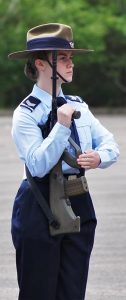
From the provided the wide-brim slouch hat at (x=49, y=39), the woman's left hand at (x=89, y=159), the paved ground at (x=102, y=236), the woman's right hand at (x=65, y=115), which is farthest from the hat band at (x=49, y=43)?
the paved ground at (x=102, y=236)

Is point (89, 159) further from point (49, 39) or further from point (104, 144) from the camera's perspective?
point (49, 39)

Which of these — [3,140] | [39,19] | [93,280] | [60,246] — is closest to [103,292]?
[93,280]

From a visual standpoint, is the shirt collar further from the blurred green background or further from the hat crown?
the blurred green background

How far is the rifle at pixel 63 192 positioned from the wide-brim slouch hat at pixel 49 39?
0.24 metres

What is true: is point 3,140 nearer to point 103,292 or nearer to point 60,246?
point 103,292

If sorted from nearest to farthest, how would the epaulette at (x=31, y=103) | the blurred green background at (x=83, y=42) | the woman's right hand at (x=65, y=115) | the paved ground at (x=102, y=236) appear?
the woman's right hand at (x=65, y=115), the epaulette at (x=31, y=103), the paved ground at (x=102, y=236), the blurred green background at (x=83, y=42)

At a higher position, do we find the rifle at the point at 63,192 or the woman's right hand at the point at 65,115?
the woman's right hand at the point at 65,115

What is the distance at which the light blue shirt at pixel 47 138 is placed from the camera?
3.94m

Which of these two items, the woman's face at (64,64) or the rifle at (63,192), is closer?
the rifle at (63,192)

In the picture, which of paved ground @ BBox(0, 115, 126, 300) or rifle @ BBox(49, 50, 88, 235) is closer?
rifle @ BBox(49, 50, 88, 235)

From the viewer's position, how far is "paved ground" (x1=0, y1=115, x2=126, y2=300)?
7.13 meters

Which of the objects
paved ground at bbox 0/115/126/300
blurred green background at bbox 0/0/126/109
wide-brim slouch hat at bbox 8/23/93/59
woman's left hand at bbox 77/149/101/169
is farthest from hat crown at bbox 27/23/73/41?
blurred green background at bbox 0/0/126/109

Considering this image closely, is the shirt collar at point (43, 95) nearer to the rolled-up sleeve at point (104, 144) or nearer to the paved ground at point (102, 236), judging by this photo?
the rolled-up sleeve at point (104, 144)

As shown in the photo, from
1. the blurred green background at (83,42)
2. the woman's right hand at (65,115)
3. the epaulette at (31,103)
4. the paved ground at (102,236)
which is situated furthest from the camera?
the blurred green background at (83,42)
